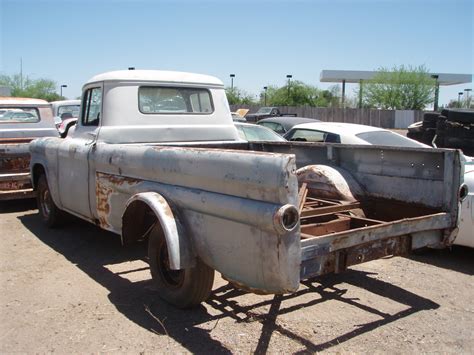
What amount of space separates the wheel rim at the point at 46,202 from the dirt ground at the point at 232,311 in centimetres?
115

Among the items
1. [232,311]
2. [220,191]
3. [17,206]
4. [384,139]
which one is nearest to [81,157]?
[232,311]

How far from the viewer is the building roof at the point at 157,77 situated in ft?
18.1

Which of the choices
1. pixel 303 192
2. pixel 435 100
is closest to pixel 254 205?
pixel 303 192

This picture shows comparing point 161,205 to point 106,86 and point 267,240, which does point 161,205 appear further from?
point 106,86

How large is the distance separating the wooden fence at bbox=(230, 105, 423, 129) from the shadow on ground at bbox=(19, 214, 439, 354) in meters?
30.5

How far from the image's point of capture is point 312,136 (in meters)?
8.85

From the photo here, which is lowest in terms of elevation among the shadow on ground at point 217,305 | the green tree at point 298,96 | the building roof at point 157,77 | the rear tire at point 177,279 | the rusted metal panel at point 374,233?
the shadow on ground at point 217,305

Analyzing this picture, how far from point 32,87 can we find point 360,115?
3311 cm

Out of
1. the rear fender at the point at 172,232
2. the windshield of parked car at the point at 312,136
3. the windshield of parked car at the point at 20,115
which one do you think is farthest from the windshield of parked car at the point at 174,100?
the windshield of parked car at the point at 20,115

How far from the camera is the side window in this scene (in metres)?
5.61

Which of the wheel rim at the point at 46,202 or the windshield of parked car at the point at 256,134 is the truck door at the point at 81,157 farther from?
the windshield of parked car at the point at 256,134

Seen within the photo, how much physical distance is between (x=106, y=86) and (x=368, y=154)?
2.78 metres

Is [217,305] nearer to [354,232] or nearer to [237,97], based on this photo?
[354,232]

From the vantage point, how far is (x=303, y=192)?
466 centimetres
